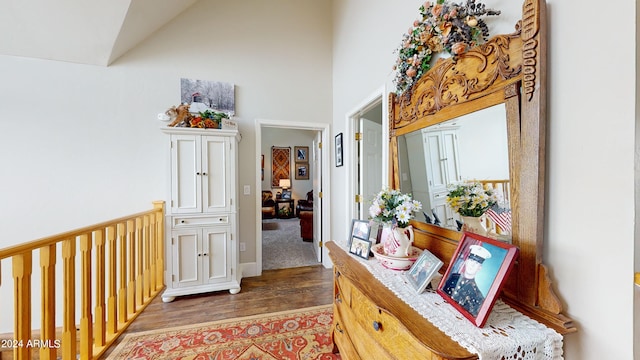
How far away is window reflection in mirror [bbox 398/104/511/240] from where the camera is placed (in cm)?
94

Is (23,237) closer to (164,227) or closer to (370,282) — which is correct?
(164,227)

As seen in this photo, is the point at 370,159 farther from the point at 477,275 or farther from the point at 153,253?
the point at 153,253

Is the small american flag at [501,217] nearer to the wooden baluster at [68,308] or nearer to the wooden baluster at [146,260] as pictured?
the wooden baluster at [68,308]

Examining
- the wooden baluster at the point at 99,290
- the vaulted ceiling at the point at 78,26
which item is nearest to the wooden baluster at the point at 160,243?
the wooden baluster at the point at 99,290

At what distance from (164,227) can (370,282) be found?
7.83ft

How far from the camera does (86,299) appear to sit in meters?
1.54

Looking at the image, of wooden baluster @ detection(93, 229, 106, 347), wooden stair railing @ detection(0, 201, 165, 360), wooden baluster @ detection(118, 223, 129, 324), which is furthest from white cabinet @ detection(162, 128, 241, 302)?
wooden baluster @ detection(93, 229, 106, 347)

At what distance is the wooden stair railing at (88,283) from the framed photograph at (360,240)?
5.56 ft

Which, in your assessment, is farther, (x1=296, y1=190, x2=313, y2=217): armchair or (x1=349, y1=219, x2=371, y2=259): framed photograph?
(x1=296, y1=190, x2=313, y2=217): armchair

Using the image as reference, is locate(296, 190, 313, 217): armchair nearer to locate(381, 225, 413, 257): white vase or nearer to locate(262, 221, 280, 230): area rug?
locate(262, 221, 280, 230): area rug

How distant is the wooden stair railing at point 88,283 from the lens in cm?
116

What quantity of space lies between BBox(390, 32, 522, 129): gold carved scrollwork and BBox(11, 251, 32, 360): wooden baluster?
2.25 m

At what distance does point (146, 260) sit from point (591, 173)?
3176 mm

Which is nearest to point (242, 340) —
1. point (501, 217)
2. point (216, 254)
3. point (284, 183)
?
point (216, 254)
